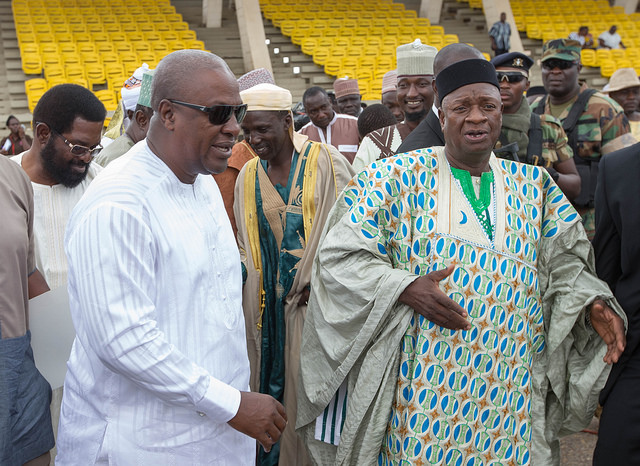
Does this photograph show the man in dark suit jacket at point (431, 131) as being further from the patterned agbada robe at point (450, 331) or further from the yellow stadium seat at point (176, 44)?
the yellow stadium seat at point (176, 44)

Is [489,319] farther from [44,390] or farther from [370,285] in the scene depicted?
[44,390]

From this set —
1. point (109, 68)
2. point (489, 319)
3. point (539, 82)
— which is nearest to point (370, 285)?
point (489, 319)

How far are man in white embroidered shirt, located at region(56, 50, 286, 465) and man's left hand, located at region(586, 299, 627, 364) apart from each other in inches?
50.0

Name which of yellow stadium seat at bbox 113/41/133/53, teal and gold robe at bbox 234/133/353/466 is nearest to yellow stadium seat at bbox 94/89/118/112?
yellow stadium seat at bbox 113/41/133/53

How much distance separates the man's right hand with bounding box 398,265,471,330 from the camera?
229 cm

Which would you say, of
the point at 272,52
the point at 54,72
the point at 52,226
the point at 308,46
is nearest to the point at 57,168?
the point at 52,226

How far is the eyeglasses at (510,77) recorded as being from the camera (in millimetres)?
3592

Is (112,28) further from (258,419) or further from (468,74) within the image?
(258,419)

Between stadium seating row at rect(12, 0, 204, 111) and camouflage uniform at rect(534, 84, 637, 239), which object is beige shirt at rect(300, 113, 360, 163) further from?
stadium seating row at rect(12, 0, 204, 111)

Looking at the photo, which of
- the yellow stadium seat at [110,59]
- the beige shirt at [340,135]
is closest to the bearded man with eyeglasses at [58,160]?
the beige shirt at [340,135]

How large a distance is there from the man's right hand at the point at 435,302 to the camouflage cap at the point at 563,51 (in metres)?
2.81

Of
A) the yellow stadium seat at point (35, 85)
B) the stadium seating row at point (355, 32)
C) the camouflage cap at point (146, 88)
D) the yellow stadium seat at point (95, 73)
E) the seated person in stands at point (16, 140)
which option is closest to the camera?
the camouflage cap at point (146, 88)

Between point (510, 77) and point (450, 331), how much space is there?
179 cm

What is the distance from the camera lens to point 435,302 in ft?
7.54
